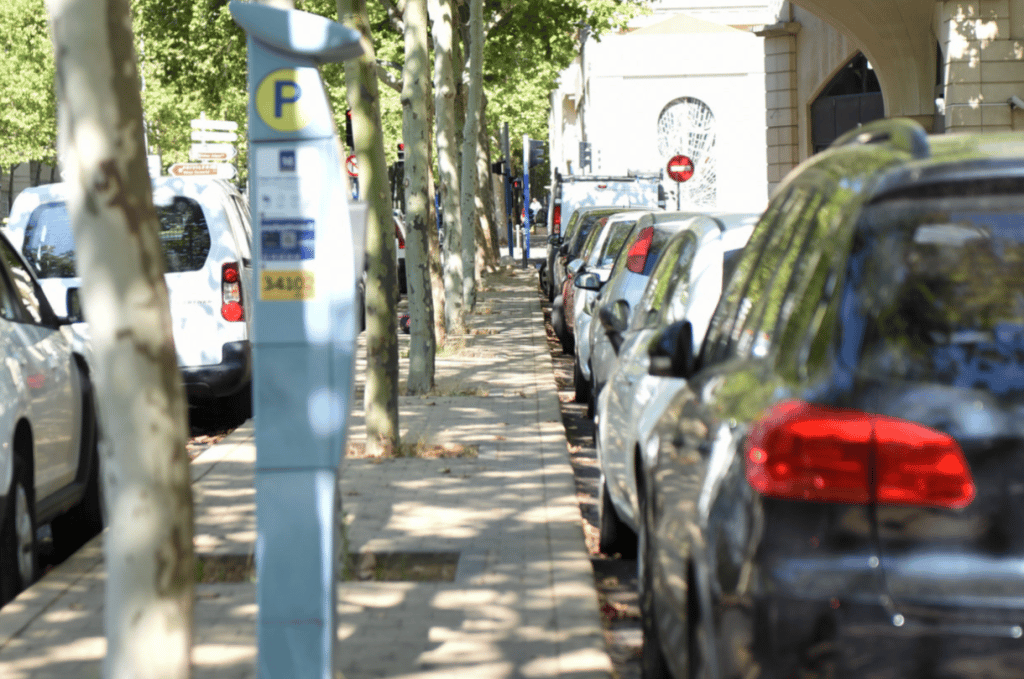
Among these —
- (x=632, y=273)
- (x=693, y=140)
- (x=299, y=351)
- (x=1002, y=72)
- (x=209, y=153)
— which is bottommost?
(x=632, y=273)

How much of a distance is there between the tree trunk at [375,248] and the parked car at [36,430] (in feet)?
7.59

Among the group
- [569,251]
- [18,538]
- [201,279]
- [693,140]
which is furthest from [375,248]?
[693,140]

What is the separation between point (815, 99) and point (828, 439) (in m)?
37.6

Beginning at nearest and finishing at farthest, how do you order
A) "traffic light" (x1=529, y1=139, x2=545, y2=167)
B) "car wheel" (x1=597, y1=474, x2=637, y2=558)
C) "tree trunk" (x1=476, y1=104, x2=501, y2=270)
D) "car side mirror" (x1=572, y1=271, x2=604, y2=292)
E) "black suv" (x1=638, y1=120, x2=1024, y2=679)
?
"black suv" (x1=638, y1=120, x2=1024, y2=679) < "car wheel" (x1=597, y1=474, x2=637, y2=558) < "car side mirror" (x1=572, y1=271, x2=604, y2=292) < "tree trunk" (x1=476, y1=104, x2=501, y2=270) < "traffic light" (x1=529, y1=139, x2=545, y2=167)

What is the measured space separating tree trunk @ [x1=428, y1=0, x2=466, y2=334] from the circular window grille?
40.6 m

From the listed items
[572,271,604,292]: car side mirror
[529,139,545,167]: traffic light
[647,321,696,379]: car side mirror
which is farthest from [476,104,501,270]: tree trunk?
[647,321,696,379]: car side mirror

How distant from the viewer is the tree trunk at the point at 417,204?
12922mm

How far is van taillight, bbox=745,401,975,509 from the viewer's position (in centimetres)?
291

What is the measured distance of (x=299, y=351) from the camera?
14.2 ft

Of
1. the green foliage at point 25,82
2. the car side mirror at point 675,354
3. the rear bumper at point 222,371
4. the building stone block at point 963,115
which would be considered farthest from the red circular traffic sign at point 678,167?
the car side mirror at point 675,354

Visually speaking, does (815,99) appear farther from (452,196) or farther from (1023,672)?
(1023,672)

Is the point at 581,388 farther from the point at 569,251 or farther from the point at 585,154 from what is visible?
the point at 585,154

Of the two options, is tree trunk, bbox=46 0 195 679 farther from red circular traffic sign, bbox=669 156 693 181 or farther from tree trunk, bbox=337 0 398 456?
red circular traffic sign, bbox=669 156 693 181

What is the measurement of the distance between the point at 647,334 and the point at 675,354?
2403mm
